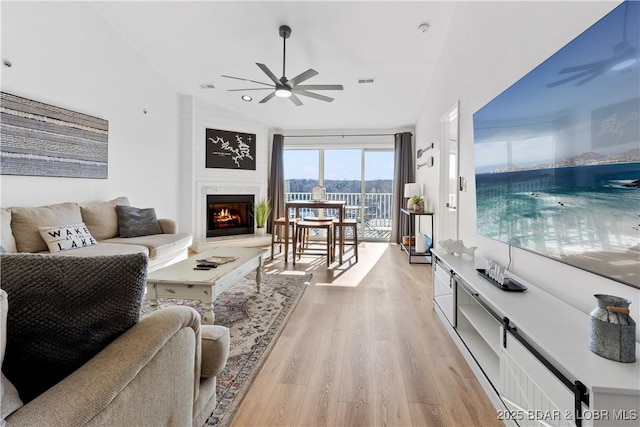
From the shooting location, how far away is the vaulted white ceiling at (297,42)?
10.5 feet

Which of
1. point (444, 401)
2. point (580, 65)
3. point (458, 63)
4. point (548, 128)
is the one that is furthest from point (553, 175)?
point (458, 63)

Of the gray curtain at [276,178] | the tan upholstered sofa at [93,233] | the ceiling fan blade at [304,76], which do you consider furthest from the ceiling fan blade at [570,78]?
the gray curtain at [276,178]

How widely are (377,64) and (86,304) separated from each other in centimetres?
425

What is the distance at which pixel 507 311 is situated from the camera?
4.32 ft

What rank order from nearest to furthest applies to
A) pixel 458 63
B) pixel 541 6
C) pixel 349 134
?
pixel 541 6
pixel 458 63
pixel 349 134

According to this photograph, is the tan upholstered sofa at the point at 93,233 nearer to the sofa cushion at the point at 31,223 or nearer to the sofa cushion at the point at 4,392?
the sofa cushion at the point at 31,223

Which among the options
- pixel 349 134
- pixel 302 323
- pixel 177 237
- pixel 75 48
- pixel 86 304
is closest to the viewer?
pixel 86 304

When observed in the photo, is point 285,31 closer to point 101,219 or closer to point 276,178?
point 101,219

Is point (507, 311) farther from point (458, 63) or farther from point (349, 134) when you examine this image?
point (349, 134)

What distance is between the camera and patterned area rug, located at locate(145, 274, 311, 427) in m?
1.52

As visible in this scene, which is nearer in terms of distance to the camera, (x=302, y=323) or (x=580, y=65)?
(x=580, y=65)

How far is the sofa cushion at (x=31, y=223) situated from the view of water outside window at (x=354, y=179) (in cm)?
423

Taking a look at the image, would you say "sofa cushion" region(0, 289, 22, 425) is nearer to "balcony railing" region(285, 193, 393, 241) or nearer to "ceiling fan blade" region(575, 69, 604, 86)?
"ceiling fan blade" region(575, 69, 604, 86)

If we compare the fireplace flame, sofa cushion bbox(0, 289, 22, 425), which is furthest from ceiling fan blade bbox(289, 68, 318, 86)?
the fireplace flame
